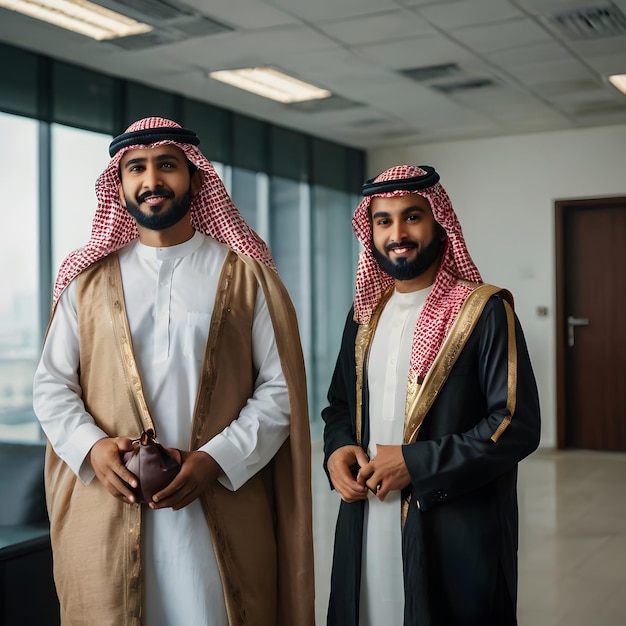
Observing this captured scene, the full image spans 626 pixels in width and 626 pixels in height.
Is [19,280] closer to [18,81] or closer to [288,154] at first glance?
[18,81]

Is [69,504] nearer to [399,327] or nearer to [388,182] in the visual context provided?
[399,327]

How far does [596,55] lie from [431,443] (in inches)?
154

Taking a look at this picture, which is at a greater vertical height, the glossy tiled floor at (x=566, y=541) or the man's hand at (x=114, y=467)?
the man's hand at (x=114, y=467)

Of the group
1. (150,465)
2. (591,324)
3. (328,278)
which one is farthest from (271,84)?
(150,465)

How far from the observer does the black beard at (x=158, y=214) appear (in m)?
2.07

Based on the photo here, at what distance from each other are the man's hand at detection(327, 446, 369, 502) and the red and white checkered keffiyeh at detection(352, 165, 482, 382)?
0.22 m

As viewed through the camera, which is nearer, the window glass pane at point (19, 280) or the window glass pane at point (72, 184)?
the window glass pane at point (19, 280)

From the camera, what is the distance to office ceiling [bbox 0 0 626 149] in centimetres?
439

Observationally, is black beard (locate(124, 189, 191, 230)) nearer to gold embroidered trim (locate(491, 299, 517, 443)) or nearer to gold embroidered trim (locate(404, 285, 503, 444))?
gold embroidered trim (locate(404, 285, 503, 444))

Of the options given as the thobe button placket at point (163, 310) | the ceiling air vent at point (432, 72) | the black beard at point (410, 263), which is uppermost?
the ceiling air vent at point (432, 72)

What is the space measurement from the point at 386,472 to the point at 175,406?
1.63ft

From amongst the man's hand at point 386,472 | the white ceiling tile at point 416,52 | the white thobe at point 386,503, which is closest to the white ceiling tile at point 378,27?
the white ceiling tile at point 416,52

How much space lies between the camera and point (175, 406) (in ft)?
6.71

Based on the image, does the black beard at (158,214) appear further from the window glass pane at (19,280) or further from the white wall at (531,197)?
the white wall at (531,197)
